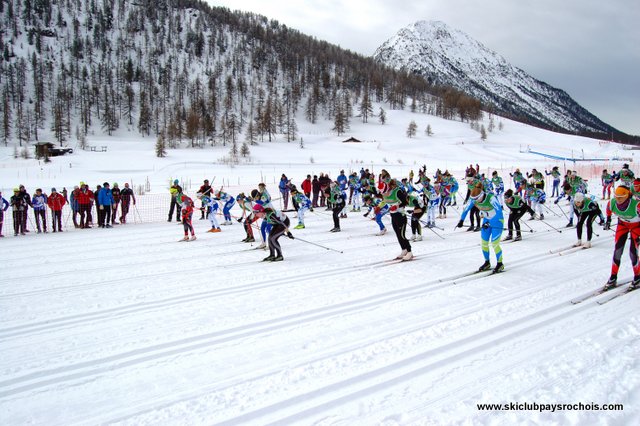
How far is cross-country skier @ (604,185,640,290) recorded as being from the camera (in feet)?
22.7

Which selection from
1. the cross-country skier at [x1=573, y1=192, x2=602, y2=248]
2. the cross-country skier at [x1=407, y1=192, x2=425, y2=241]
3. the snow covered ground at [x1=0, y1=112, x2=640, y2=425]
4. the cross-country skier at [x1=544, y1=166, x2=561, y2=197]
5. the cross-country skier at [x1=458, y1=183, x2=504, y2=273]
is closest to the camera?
the snow covered ground at [x1=0, y1=112, x2=640, y2=425]

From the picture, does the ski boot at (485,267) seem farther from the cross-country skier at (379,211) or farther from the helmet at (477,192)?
the cross-country skier at (379,211)

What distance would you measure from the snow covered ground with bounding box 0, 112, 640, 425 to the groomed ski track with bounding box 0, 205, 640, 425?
24 mm

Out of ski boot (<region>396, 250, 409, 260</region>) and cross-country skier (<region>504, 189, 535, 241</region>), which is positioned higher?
cross-country skier (<region>504, 189, 535, 241</region>)

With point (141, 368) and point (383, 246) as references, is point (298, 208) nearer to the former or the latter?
point (383, 246)

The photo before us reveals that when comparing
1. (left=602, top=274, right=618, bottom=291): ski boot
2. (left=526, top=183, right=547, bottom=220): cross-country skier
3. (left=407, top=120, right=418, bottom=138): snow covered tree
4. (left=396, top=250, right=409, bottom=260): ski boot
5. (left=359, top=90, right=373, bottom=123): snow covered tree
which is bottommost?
(left=396, top=250, right=409, bottom=260): ski boot

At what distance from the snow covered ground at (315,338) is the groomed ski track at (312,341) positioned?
2 centimetres

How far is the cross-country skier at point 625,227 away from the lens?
6926mm

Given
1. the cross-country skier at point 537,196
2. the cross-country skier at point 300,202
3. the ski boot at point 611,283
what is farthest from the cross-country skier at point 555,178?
the ski boot at point 611,283

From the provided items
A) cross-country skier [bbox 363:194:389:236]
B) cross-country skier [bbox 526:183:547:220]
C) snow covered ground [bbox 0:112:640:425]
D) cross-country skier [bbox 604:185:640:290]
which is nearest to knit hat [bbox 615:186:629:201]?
cross-country skier [bbox 604:185:640:290]

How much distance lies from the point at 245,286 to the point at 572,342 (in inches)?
211

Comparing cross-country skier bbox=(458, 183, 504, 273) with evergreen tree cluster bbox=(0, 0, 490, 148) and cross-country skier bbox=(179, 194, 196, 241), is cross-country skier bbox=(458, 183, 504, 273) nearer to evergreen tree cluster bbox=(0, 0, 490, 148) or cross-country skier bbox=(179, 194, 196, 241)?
cross-country skier bbox=(179, 194, 196, 241)

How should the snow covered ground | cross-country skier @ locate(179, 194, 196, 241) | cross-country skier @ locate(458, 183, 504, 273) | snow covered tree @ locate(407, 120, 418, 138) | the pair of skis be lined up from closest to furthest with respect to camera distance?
the snow covered ground, the pair of skis, cross-country skier @ locate(458, 183, 504, 273), cross-country skier @ locate(179, 194, 196, 241), snow covered tree @ locate(407, 120, 418, 138)

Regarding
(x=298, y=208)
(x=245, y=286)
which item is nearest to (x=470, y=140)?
(x=298, y=208)
